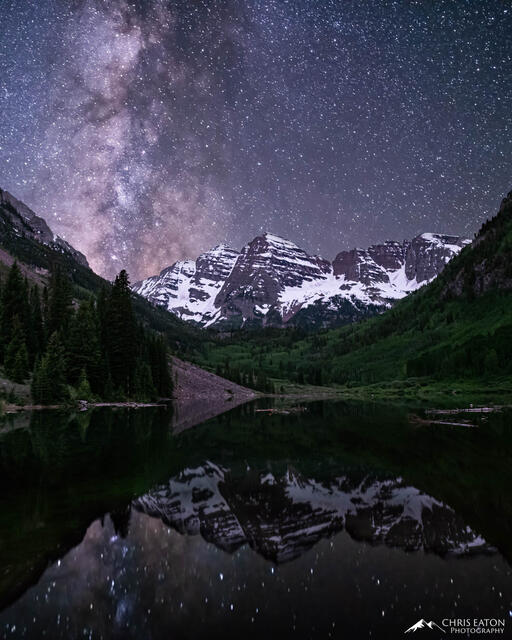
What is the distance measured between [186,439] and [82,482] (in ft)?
65.2

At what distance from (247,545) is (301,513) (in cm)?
448

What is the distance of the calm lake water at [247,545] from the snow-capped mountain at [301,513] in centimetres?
9

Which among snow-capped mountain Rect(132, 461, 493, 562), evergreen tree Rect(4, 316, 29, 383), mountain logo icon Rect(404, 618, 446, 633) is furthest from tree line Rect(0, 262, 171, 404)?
mountain logo icon Rect(404, 618, 446, 633)

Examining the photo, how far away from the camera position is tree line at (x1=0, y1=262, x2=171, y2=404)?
255 feet

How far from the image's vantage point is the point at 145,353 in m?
112

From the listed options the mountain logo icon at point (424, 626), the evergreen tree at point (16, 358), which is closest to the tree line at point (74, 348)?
the evergreen tree at point (16, 358)

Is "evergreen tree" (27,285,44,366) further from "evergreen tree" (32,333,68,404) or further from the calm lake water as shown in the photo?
the calm lake water

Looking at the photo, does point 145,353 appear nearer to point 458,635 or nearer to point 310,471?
point 310,471

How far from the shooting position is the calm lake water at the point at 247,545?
973 cm

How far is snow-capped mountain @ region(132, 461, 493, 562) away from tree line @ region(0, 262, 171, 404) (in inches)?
2473

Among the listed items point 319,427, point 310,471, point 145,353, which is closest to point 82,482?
point 310,471

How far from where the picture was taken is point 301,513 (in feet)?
60.0

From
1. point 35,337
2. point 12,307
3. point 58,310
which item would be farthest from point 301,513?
point 58,310

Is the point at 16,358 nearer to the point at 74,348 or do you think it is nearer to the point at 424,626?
the point at 74,348
